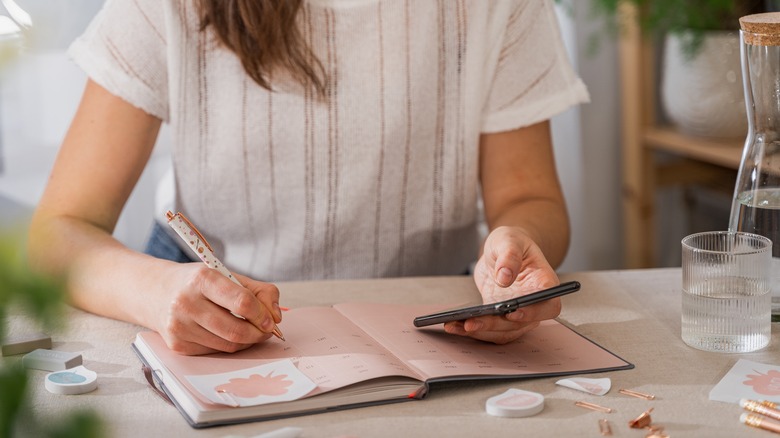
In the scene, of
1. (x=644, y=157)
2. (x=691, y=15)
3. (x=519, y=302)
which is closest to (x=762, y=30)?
(x=519, y=302)

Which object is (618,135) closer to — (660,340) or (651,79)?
(651,79)

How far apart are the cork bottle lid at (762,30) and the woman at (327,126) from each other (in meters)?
0.34

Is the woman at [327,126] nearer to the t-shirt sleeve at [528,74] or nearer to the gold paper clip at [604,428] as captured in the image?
the t-shirt sleeve at [528,74]

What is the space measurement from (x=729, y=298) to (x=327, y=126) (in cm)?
60

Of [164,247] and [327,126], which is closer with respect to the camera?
[327,126]

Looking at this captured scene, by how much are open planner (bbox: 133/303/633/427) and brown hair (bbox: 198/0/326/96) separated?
1.32ft

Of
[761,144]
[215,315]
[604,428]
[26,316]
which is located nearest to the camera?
[26,316]

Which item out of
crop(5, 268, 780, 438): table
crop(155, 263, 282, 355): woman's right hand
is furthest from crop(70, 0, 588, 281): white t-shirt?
crop(155, 263, 282, 355): woman's right hand

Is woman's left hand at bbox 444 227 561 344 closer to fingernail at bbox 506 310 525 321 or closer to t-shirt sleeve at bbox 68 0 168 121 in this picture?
fingernail at bbox 506 310 525 321

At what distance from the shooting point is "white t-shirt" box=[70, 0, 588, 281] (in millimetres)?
1214

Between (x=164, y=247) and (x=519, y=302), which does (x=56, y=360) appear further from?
(x=164, y=247)

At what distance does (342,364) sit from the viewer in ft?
2.52

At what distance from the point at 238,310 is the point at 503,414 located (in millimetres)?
240

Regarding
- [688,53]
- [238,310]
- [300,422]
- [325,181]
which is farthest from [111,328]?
[688,53]
